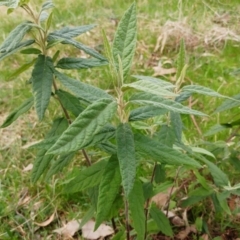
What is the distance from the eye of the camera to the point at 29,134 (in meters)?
2.50

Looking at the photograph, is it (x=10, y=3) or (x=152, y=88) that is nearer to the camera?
(x=152, y=88)

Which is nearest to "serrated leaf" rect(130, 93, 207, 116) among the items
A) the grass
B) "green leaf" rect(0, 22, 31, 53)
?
"green leaf" rect(0, 22, 31, 53)

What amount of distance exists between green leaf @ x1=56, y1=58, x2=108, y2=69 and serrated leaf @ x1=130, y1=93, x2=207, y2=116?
24 cm

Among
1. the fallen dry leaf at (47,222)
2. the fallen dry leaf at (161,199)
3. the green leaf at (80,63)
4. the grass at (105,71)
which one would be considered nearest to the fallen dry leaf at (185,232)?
the fallen dry leaf at (161,199)

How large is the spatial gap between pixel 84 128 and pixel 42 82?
31 centimetres

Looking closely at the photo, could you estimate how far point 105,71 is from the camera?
9.61 ft

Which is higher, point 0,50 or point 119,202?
point 0,50

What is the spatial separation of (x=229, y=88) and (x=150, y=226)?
4.33ft

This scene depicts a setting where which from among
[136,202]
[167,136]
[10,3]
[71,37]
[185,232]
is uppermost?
[10,3]

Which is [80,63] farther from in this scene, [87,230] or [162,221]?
[87,230]

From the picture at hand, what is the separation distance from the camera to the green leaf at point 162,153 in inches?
41.2

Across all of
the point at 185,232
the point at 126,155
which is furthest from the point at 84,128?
the point at 185,232

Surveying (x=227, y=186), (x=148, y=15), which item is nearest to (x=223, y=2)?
(x=148, y=15)

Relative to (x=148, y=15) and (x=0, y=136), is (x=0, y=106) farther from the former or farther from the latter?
(x=148, y=15)
